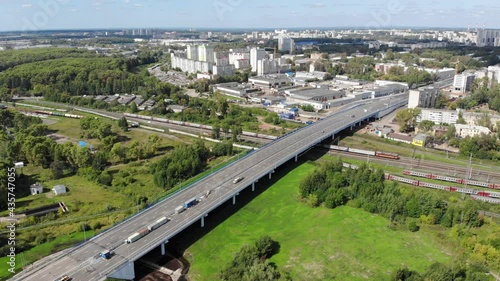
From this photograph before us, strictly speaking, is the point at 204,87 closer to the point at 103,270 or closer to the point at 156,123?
the point at 156,123

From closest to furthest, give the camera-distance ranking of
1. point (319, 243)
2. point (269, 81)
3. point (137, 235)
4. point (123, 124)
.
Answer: point (137, 235), point (319, 243), point (123, 124), point (269, 81)

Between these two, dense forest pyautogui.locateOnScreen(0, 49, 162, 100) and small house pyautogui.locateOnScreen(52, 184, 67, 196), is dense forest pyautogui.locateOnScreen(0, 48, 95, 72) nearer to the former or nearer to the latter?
dense forest pyautogui.locateOnScreen(0, 49, 162, 100)

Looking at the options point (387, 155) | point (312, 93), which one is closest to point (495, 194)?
point (387, 155)

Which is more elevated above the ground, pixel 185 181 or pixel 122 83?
pixel 122 83

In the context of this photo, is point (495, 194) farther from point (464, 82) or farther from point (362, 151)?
point (464, 82)

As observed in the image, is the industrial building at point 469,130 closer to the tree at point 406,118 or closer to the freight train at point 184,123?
the tree at point 406,118

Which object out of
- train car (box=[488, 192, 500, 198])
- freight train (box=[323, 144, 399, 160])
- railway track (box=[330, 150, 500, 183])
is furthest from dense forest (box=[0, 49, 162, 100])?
train car (box=[488, 192, 500, 198])

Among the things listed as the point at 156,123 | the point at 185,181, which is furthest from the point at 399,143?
the point at 156,123
